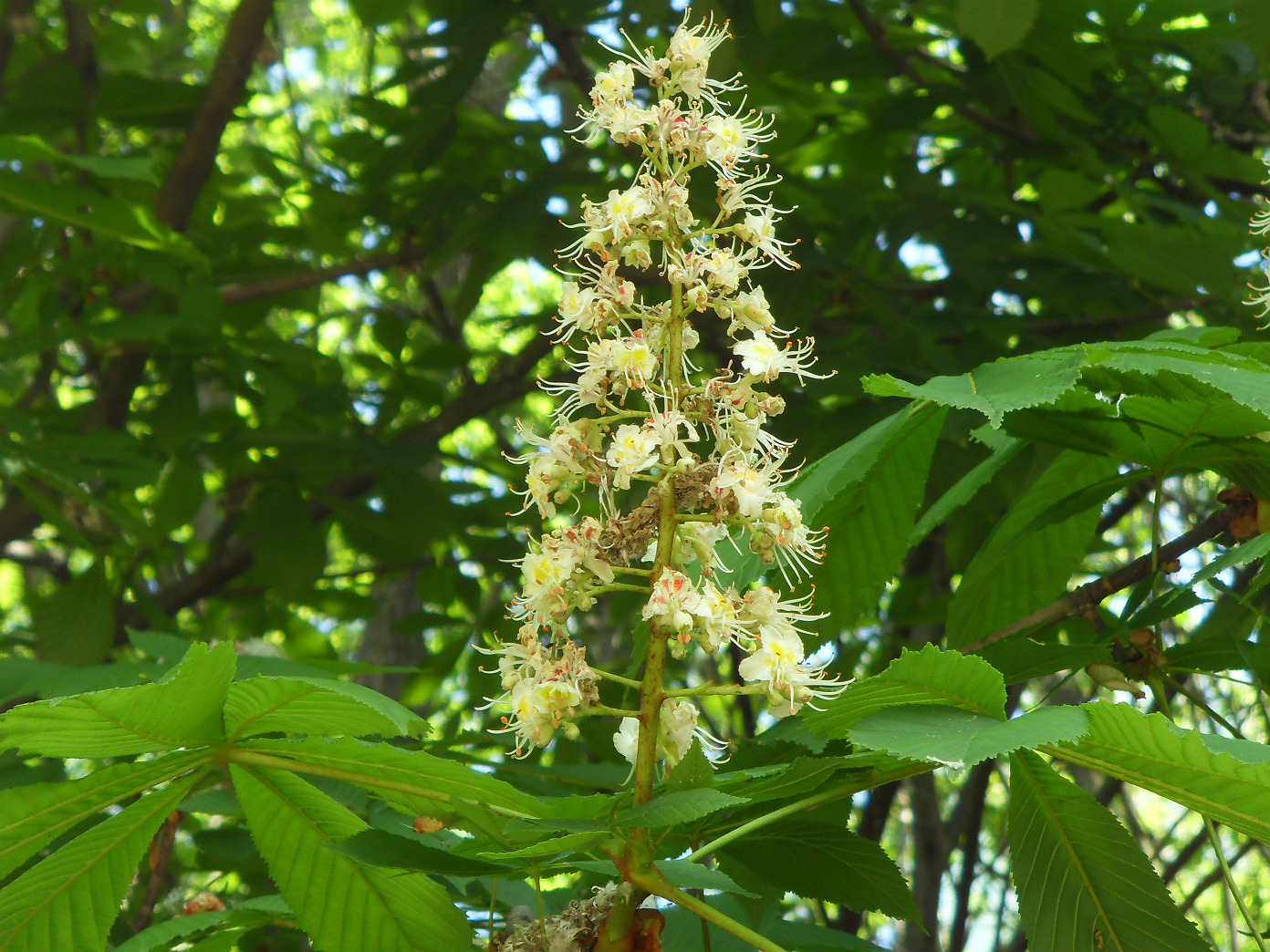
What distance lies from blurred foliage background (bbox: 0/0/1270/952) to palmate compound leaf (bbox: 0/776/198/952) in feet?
3.39

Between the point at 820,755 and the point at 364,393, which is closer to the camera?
the point at 820,755

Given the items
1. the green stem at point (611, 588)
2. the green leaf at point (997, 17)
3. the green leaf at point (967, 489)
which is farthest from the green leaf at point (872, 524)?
the green leaf at point (997, 17)

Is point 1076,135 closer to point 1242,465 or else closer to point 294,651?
point 1242,465

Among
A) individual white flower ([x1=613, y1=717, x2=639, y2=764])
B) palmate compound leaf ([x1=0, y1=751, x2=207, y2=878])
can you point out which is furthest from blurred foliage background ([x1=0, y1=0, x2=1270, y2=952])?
palmate compound leaf ([x1=0, y1=751, x2=207, y2=878])

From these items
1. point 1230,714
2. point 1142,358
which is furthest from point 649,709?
point 1230,714

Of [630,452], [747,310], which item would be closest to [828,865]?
[630,452]

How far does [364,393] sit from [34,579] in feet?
14.1

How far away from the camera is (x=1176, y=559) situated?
1.46m

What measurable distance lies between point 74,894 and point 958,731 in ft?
3.06

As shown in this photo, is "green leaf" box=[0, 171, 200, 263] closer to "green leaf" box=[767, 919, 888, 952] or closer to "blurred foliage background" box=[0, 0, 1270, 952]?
"blurred foliage background" box=[0, 0, 1270, 952]

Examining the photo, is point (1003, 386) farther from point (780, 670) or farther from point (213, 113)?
point (213, 113)

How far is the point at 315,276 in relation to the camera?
3.77 metres

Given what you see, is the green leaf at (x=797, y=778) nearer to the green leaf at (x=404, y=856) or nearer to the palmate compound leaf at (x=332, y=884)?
the green leaf at (x=404, y=856)

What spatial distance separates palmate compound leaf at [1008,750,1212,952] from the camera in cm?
114
